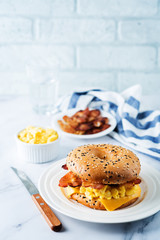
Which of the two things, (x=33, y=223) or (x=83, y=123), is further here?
(x=83, y=123)

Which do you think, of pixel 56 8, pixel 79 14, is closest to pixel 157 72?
pixel 79 14

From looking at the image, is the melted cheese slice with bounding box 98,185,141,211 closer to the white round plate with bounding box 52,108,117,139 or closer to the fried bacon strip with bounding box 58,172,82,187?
the fried bacon strip with bounding box 58,172,82,187

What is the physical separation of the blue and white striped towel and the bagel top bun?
0.39 m

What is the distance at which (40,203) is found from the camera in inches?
43.8

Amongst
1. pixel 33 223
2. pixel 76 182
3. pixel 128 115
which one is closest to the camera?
pixel 33 223

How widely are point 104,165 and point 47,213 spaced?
25 centimetres

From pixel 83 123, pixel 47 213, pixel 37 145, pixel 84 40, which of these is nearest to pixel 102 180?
pixel 47 213

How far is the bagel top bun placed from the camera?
1083 mm

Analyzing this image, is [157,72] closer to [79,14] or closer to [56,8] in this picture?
[79,14]

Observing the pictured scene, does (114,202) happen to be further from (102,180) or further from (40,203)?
(40,203)

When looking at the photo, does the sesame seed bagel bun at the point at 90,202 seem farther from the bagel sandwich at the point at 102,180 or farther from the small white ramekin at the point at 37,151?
the small white ramekin at the point at 37,151

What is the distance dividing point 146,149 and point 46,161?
496 millimetres

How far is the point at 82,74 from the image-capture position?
2605mm

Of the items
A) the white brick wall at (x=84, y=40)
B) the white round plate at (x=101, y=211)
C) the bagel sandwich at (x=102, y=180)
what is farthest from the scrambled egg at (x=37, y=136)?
the white brick wall at (x=84, y=40)
